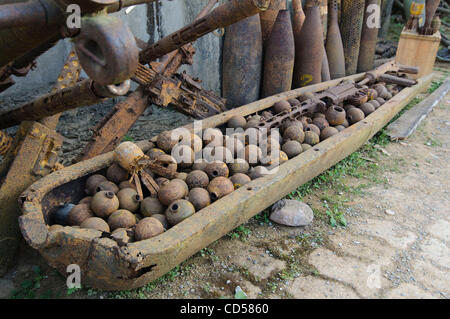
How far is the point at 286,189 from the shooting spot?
2785mm

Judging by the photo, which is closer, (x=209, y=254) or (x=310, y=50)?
(x=209, y=254)

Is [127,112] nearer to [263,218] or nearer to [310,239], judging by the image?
[263,218]

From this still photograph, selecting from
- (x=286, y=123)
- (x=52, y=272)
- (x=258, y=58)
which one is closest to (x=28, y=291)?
(x=52, y=272)

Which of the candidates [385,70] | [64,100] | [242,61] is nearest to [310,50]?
[242,61]

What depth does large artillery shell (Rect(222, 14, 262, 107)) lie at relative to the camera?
444 centimetres

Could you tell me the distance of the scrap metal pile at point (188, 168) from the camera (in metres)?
2.21

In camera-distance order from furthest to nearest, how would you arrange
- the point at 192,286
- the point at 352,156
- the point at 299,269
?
the point at 352,156 < the point at 299,269 < the point at 192,286

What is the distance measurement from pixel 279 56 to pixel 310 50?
1.97ft

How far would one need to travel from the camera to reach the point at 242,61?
450 cm

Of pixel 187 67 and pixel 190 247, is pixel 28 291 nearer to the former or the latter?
pixel 190 247

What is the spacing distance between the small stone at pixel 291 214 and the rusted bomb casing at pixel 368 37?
4820 millimetres

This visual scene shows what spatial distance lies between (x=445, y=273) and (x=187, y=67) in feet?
13.0

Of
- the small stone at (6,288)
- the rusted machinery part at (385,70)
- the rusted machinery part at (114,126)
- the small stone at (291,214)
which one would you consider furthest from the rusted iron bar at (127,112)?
the rusted machinery part at (385,70)

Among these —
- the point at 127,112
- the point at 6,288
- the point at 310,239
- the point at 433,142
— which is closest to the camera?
the point at 6,288
